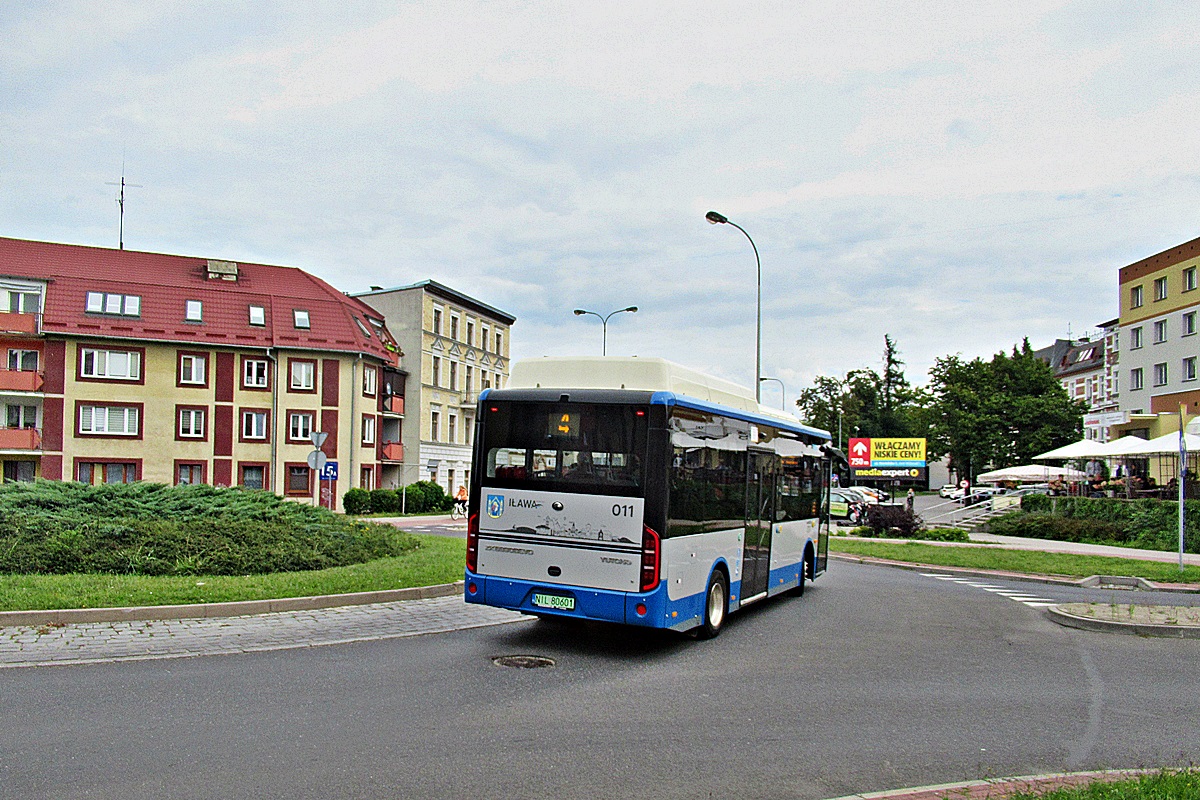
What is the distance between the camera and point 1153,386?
5097 centimetres

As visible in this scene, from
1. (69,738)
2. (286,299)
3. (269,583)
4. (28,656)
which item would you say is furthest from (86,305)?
(69,738)

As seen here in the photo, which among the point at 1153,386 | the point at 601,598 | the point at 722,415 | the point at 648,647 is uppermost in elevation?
the point at 1153,386

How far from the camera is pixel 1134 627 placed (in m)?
12.1

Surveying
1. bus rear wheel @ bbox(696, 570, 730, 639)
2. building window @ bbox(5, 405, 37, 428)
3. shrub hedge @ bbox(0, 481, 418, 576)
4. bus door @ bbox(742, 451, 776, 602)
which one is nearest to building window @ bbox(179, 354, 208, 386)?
building window @ bbox(5, 405, 37, 428)

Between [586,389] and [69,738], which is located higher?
[586,389]

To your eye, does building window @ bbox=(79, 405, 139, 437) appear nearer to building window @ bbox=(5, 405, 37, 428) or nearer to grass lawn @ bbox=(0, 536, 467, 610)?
building window @ bbox=(5, 405, 37, 428)

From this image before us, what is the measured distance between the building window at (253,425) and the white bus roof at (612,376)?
4007cm

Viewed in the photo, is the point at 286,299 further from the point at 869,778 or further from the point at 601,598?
the point at 869,778

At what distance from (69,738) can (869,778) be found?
211 inches

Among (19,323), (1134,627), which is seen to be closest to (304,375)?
(19,323)

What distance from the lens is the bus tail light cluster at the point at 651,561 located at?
31.0ft

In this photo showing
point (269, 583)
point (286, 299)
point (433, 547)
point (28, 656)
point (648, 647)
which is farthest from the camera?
point (286, 299)

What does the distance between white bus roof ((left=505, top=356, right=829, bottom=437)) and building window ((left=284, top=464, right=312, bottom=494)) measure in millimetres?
39874

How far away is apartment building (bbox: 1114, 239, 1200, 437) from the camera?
155ft
